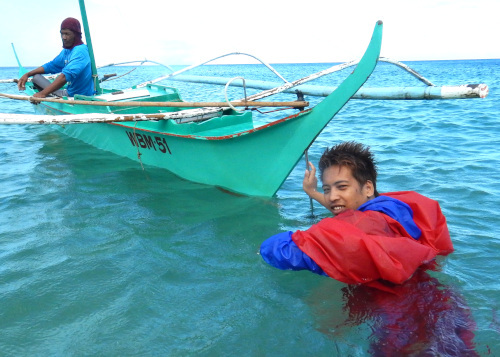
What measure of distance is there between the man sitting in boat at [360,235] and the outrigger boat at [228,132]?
1.00 meters

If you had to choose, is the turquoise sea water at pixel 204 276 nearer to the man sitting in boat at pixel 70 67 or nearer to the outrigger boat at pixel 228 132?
the outrigger boat at pixel 228 132

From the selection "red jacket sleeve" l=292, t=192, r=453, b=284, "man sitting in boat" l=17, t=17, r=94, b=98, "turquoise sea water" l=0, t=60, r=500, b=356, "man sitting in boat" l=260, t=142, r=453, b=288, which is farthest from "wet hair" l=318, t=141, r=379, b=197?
"man sitting in boat" l=17, t=17, r=94, b=98

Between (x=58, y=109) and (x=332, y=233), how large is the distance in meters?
6.50

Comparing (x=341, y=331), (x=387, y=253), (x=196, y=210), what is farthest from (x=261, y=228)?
(x=387, y=253)

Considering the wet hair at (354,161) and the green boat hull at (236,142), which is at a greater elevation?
the wet hair at (354,161)

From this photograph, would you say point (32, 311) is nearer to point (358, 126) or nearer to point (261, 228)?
point (261, 228)

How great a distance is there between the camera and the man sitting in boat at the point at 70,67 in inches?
245

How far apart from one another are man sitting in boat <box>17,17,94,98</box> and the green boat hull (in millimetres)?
739

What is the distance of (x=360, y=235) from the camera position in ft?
6.34

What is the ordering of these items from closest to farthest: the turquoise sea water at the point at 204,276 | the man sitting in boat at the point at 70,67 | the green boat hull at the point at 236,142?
the turquoise sea water at the point at 204,276
the green boat hull at the point at 236,142
the man sitting in boat at the point at 70,67

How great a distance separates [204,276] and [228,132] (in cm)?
212

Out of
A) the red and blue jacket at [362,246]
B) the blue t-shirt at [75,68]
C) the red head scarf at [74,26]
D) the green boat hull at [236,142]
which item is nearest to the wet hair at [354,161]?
the red and blue jacket at [362,246]

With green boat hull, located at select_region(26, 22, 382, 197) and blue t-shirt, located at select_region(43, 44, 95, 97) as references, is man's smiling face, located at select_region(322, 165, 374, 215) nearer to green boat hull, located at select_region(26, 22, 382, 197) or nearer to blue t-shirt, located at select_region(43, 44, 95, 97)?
green boat hull, located at select_region(26, 22, 382, 197)

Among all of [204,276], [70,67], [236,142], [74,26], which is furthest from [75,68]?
[204,276]
